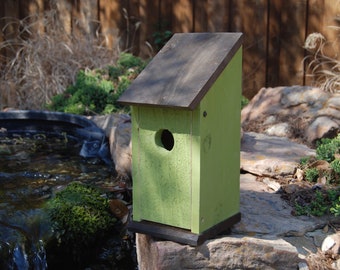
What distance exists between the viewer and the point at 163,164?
311 cm

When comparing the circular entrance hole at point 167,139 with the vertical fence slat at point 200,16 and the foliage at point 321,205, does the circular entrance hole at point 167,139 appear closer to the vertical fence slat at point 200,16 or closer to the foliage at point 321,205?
the foliage at point 321,205

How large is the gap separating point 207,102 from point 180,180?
0.40 m

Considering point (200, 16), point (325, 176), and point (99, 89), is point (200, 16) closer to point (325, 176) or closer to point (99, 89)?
point (99, 89)

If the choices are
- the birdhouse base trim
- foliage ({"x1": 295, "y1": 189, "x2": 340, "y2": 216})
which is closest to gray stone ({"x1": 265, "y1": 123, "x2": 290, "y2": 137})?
foliage ({"x1": 295, "y1": 189, "x2": 340, "y2": 216})

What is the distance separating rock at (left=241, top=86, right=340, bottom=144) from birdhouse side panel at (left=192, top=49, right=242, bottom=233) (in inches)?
86.1

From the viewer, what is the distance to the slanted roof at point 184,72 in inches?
116

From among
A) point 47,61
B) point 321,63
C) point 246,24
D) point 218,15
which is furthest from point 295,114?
point 47,61

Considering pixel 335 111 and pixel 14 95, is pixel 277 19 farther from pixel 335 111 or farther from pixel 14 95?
pixel 14 95

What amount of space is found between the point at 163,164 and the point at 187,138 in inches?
8.1

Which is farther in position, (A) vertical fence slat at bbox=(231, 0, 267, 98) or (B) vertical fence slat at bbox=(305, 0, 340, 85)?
(A) vertical fence slat at bbox=(231, 0, 267, 98)

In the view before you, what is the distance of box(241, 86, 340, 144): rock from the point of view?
541 centimetres

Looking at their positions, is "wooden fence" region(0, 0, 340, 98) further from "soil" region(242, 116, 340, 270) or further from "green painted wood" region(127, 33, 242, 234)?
"green painted wood" region(127, 33, 242, 234)

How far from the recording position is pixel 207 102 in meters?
2.99

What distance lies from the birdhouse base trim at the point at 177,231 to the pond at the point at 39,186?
0.60 meters
